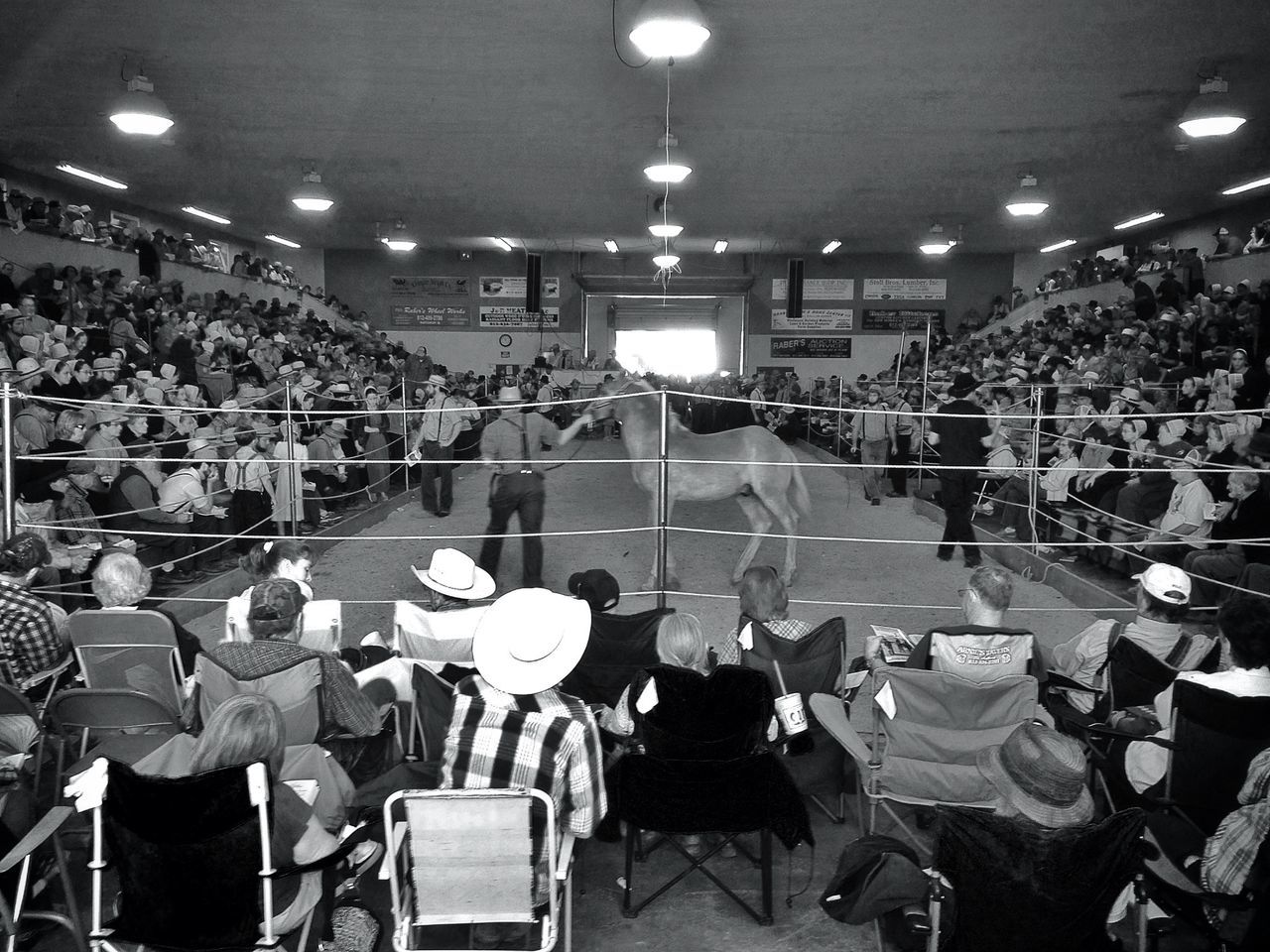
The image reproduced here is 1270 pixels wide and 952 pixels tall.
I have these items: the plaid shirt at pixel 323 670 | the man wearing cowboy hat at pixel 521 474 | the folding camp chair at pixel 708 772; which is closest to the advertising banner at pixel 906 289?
the man wearing cowboy hat at pixel 521 474

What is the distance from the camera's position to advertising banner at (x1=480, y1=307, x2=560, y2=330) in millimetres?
24625

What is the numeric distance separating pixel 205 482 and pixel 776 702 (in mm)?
5976

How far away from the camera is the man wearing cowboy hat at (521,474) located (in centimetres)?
639

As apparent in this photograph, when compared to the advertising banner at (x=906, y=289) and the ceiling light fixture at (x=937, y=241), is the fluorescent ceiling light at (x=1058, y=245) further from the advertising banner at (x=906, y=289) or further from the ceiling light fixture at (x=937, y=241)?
the ceiling light fixture at (x=937, y=241)

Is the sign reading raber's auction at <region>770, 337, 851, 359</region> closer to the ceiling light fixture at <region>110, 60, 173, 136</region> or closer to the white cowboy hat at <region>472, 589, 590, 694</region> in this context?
the ceiling light fixture at <region>110, 60, 173, 136</region>

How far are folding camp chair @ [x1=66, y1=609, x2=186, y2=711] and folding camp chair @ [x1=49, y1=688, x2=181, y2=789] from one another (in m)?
0.37

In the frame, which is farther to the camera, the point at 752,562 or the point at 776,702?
the point at 752,562

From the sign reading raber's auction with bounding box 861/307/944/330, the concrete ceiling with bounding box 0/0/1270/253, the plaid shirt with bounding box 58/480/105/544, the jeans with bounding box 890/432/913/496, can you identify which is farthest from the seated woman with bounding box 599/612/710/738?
the sign reading raber's auction with bounding box 861/307/944/330

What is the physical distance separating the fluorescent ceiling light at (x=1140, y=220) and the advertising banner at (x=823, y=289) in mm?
7020

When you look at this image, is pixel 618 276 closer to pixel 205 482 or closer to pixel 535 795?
pixel 205 482

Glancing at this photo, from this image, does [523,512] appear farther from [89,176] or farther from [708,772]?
[89,176]

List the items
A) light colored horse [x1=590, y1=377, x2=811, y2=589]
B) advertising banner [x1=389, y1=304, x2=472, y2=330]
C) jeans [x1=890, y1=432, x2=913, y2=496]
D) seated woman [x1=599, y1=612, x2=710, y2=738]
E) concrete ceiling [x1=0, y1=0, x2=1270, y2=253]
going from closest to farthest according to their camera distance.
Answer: seated woman [x1=599, y1=612, x2=710, y2=738] → concrete ceiling [x1=0, y1=0, x2=1270, y2=253] → light colored horse [x1=590, y1=377, x2=811, y2=589] → jeans [x1=890, y1=432, x2=913, y2=496] → advertising banner [x1=389, y1=304, x2=472, y2=330]

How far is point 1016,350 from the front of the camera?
1761cm

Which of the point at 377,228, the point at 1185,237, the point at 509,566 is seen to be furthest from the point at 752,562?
the point at 1185,237
